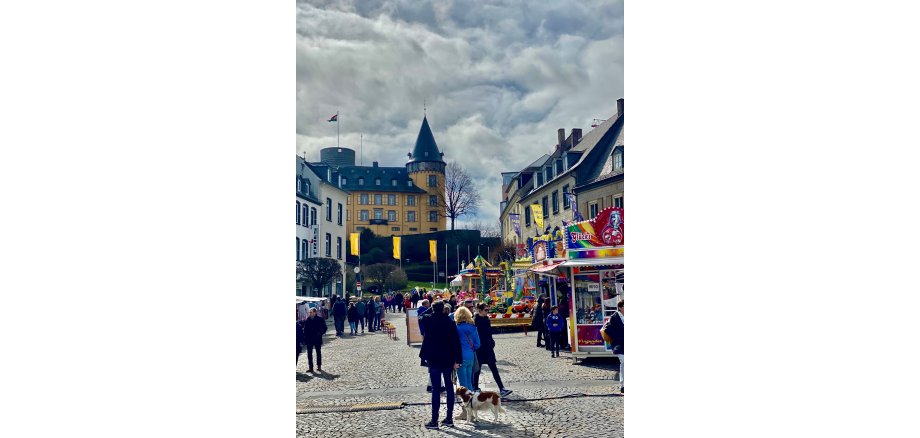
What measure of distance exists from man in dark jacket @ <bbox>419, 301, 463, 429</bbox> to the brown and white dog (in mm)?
130

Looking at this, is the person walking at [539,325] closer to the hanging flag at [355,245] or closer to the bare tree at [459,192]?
the bare tree at [459,192]

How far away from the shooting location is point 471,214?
19.1 feet

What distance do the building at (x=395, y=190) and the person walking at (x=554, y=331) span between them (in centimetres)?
201

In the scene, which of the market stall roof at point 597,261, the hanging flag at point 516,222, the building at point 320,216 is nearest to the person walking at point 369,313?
the building at point 320,216

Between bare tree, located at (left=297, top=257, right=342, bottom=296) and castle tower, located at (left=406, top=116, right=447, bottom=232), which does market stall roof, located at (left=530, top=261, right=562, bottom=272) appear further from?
bare tree, located at (left=297, top=257, right=342, bottom=296)

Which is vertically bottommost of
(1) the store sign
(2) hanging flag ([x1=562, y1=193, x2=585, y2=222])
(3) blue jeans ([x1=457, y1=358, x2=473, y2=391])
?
(3) blue jeans ([x1=457, y1=358, x2=473, y2=391])

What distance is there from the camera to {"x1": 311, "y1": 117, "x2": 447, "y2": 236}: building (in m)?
5.51

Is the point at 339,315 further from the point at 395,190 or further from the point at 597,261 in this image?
the point at 597,261

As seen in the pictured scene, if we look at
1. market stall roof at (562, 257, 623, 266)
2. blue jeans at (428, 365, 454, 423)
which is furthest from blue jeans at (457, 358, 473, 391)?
market stall roof at (562, 257, 623, 266)

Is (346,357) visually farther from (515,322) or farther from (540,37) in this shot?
(540,37)

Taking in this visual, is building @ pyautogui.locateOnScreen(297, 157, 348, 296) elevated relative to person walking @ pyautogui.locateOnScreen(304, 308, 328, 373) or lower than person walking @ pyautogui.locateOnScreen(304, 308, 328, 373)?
elevated

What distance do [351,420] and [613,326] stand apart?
2.58 meters

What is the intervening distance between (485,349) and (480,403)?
594mm

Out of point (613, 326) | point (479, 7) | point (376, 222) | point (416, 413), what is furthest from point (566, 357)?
point (479, 7)
